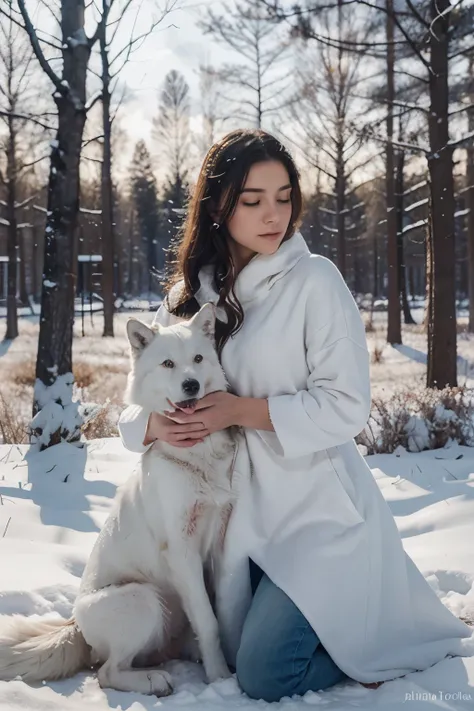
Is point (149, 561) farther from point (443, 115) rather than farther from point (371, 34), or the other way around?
point (371, 34)

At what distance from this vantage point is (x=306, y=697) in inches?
86.8

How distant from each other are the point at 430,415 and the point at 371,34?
8533 mm

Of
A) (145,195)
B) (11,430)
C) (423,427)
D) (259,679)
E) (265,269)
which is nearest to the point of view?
(259,679)

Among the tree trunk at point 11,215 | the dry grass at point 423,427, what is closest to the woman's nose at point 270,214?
the dry grass at point 423,427

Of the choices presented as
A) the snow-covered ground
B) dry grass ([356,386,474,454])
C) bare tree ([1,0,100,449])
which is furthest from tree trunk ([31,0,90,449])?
dry grass ([356,386,474,454])

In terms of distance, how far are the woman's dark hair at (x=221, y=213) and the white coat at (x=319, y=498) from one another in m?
0.10

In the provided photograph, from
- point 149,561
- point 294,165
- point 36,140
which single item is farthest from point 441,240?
point 36,140

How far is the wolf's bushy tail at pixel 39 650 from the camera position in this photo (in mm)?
2207

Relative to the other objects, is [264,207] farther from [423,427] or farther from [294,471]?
[423,427]

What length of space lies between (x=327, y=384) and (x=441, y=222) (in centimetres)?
591

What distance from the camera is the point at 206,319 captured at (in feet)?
8.20

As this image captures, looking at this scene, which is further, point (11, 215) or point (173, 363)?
point (11, 215)

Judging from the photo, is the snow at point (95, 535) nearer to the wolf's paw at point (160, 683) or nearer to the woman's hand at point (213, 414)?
the wolf's paw at point (160, 683)

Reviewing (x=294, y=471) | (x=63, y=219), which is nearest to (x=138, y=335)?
(x=294, y=471)
